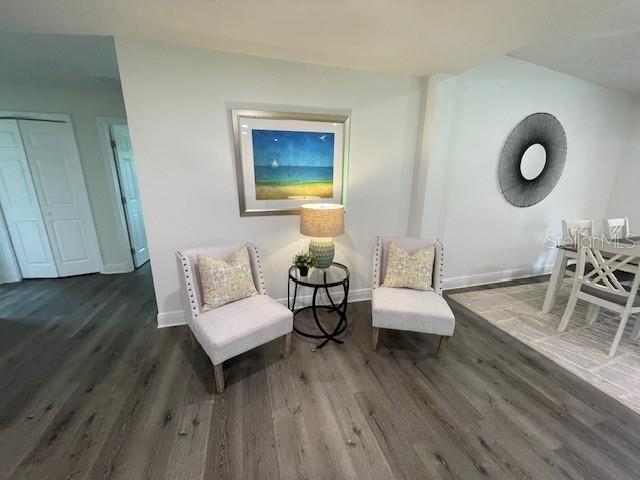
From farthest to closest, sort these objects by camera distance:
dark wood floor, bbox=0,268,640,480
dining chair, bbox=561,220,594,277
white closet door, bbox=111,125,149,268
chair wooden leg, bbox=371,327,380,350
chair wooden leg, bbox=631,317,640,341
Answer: white closet door, bbox=111,125,149,268 → dining chair, bbox=561,220,594,277 → chair wooden leg, bbox=631,317,640,341 → chair wooden leg, bbox=371,327,380,350 → dark wood floor, bbox=0,268,640,480

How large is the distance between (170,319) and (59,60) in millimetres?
→ 2660

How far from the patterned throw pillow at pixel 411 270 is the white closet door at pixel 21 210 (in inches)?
169

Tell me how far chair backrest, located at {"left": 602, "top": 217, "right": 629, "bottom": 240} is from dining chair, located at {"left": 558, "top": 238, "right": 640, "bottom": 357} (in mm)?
839

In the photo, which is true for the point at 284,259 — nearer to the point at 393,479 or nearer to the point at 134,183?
the point at 393,479

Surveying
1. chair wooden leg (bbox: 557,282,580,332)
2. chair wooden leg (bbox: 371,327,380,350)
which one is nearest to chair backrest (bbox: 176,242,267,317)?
chair wooden leg (bbox: 371,327,380,350)

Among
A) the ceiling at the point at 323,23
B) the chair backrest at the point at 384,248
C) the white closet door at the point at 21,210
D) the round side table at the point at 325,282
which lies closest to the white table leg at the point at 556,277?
the chair backrest at the point at 384,248

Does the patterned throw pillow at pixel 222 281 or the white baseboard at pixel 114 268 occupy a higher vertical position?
the patterned throw pillow at pixel 222 281

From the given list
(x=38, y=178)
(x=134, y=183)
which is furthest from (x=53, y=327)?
(x=134, y=183)

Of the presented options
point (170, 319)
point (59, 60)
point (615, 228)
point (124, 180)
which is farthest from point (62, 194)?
point (615, 228)

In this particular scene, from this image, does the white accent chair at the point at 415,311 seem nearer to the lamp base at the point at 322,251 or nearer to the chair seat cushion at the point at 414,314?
the chair seat cushion at the point at 414,314

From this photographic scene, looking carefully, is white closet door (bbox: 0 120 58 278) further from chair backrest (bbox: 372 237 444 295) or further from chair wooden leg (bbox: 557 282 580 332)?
chair wooden leg (bbox: 557 282 580 332)

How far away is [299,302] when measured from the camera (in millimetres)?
2801

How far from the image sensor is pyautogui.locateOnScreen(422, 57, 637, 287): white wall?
2.80m

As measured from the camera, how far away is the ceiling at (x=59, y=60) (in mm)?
2068
